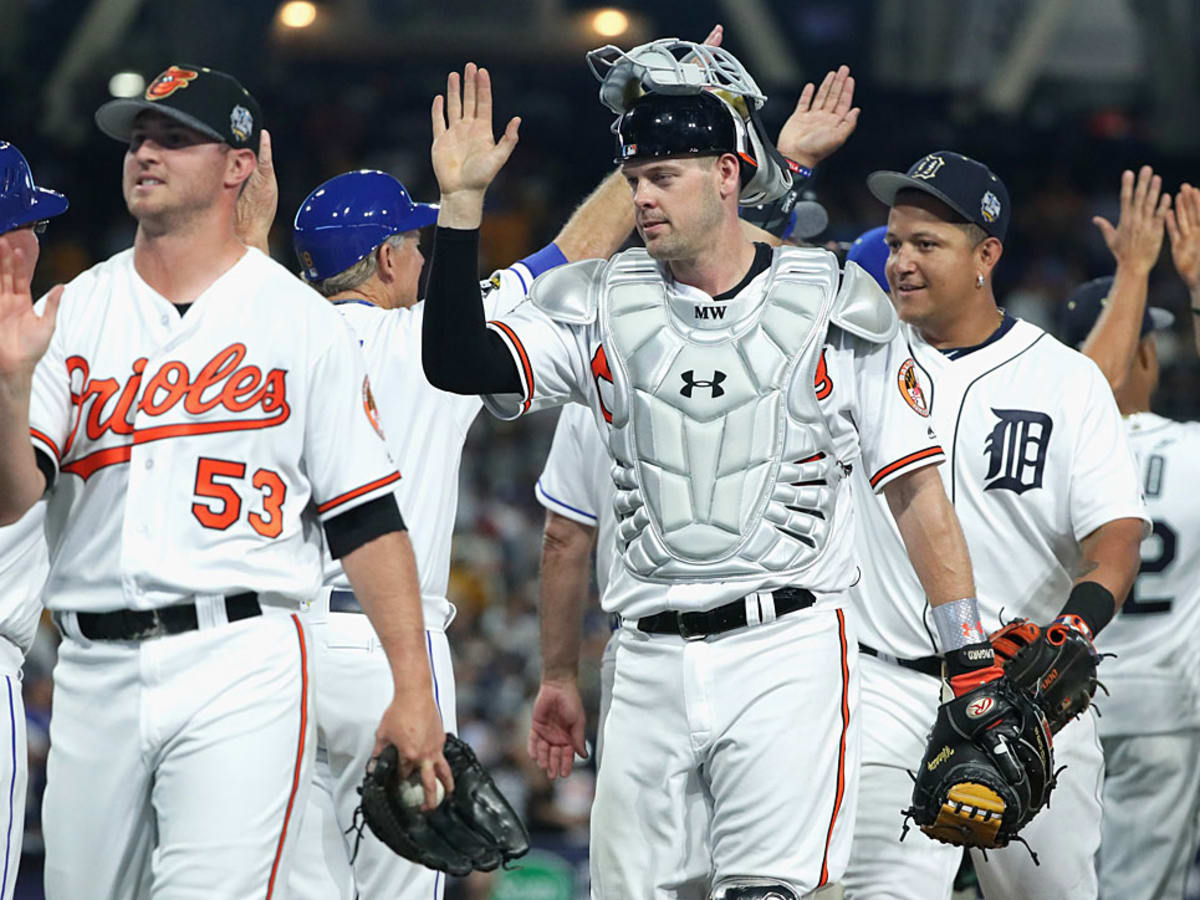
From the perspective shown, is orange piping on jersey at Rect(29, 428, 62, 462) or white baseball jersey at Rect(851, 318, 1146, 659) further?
white baseball jersey at Rect(851, 318, 1146, 659)

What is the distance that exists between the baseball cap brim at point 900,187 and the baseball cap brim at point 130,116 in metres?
2.49

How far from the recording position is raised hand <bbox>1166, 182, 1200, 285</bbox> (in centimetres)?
659

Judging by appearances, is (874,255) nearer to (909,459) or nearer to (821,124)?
(821,124)

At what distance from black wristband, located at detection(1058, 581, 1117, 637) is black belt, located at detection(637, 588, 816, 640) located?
1.07m

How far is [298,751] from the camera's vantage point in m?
3.70

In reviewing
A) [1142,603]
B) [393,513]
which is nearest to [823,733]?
[393,513]

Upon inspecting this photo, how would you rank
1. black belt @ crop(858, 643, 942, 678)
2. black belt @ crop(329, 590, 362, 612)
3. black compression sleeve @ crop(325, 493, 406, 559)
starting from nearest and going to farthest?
black compression sleeve @ crop(325, 493, 406, 559)
black belt @ crop(329, 590, 362, 612)
black belt @ crop(858, 643, 942, 678)

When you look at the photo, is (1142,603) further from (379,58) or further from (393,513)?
(379,58)

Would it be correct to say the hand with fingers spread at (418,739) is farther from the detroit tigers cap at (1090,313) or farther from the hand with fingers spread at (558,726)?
the detroit tigers cap at (1090,313)

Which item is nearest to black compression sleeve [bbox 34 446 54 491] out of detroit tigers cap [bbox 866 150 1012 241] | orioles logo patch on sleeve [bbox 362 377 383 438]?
orioles logo patch on sleeve [bbox 362 377 383 438]

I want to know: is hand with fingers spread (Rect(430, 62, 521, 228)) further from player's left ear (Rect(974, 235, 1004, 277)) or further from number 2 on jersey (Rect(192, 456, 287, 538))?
player's left ear (Rect(974, 235, 1004, 277))

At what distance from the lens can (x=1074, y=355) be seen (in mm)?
5504

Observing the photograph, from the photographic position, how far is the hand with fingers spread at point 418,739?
363 centimetres

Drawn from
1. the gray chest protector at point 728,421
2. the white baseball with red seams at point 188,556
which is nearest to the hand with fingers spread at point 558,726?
the gray chest protector at point 728,421
